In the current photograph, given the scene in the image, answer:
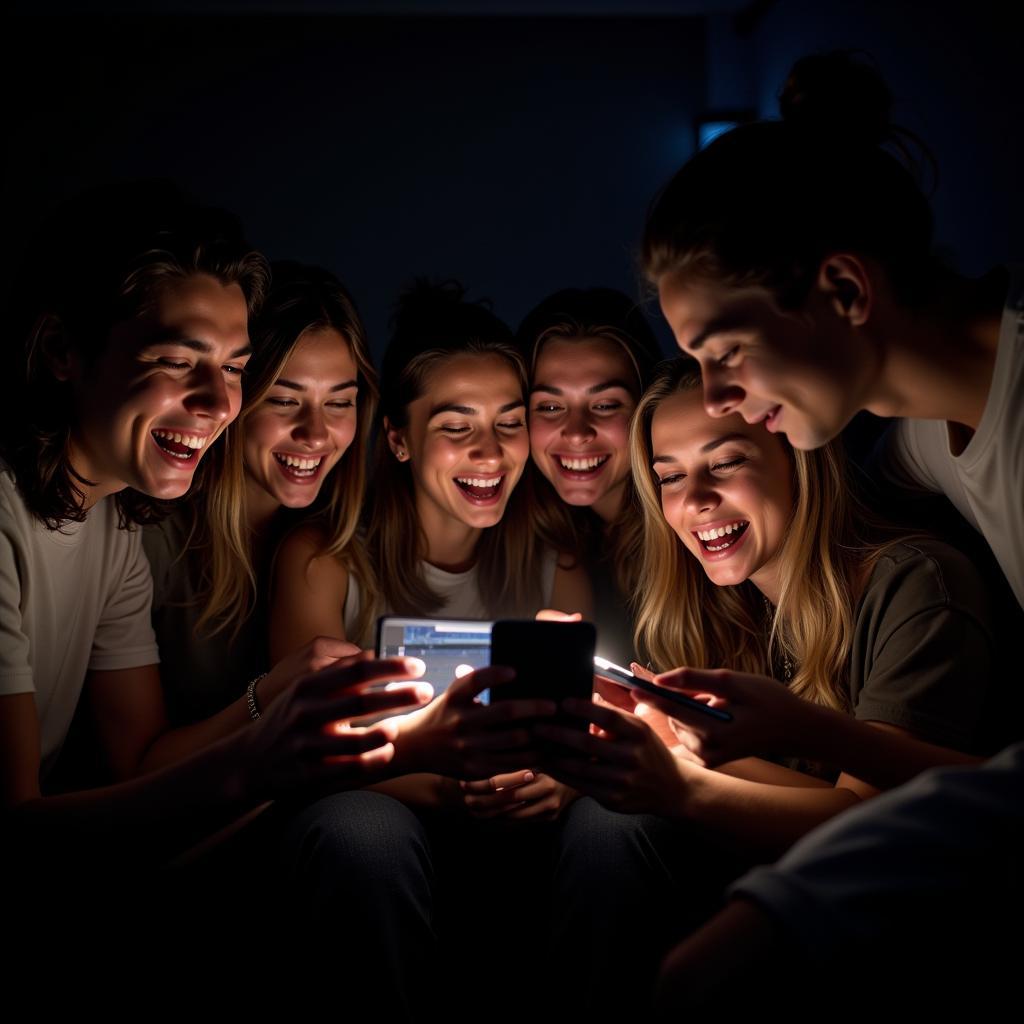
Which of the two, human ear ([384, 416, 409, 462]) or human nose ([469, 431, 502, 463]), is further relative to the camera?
human ear ([384, 416, 409, 462])

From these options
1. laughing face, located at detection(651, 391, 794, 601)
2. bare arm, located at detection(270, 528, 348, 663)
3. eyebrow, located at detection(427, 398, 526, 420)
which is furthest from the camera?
eyebrow, located at detection(427, 398, 526, 420)

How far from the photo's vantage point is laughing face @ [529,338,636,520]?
6.53 ft

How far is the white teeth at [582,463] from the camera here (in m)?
2.00

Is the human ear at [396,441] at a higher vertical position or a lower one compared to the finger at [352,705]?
higher

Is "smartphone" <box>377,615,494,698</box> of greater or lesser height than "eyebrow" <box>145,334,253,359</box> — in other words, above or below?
below

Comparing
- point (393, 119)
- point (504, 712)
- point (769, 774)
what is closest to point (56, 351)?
point (504, 712)

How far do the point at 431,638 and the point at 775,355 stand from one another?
688 mm

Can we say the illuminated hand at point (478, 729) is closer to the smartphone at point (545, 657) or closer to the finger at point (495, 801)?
the smartphone at point (545, 657)

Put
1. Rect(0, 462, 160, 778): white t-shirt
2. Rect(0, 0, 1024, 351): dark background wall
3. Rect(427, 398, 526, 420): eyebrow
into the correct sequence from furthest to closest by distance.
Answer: Rect(0, 0, 1024, 351): dark background wall
Rect(427, 398, 526, 420): eyebrow
Rect(0, 462, 160, 778): white t-shirt

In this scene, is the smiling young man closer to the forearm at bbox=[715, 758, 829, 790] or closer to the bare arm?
the bare arm

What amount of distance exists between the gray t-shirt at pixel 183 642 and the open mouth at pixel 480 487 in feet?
1.88

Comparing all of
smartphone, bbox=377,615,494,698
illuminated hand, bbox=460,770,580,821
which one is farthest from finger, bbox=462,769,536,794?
smartphone, bbox=377,615,494,698

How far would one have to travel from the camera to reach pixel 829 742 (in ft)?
3.93

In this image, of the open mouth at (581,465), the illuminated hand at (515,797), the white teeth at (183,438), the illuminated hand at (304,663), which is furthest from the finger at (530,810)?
the white teeth at (183,438)
